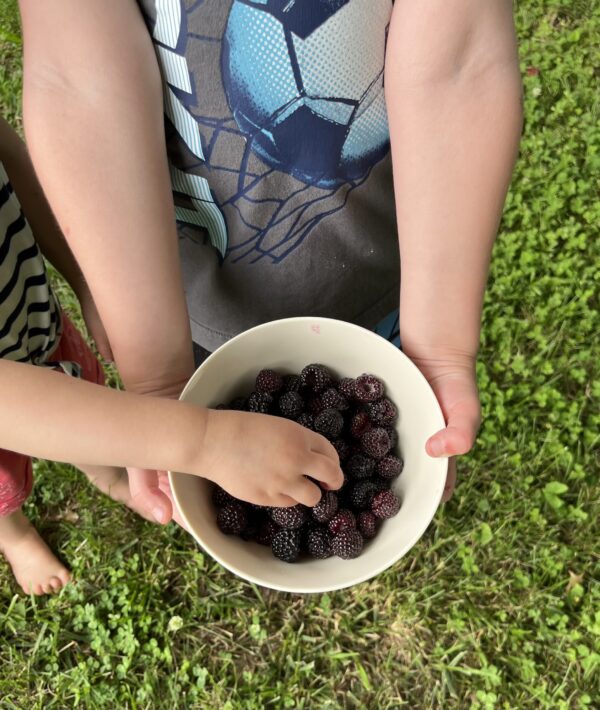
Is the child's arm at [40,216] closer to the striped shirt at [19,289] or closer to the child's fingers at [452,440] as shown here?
the striped shirt at [19,289]

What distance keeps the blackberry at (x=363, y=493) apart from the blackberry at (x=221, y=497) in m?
0.17

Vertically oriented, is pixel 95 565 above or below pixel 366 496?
below

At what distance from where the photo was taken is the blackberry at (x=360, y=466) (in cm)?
90

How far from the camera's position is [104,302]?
34.7 inches

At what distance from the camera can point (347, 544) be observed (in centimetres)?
85

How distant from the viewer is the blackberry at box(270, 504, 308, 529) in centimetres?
85

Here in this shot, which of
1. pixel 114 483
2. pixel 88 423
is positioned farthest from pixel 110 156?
pixel 114 483

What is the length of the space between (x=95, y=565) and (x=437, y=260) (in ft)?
3.79

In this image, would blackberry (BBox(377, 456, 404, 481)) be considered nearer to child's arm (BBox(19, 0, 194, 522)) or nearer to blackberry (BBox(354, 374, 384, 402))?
blackberry (BBox(354, 374, 384, 402))

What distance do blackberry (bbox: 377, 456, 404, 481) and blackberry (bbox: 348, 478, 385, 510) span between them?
0.02m

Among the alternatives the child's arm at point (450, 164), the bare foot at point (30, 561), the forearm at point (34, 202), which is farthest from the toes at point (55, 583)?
the child's arm at point (450, 164)

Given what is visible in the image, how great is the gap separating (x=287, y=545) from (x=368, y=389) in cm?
24

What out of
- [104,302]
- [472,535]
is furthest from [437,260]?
[472,535]

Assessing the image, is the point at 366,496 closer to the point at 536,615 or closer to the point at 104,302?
the point at 104,302
